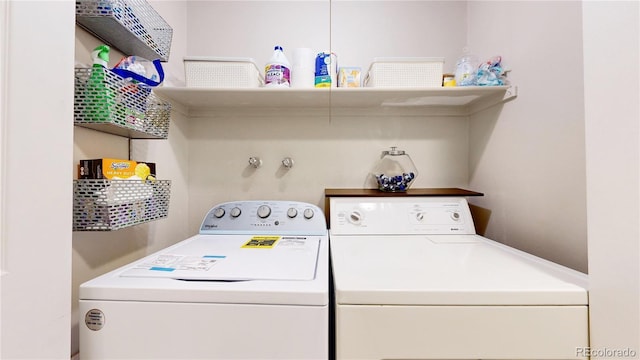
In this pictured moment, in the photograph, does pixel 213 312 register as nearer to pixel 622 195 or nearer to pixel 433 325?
pixel 433 325

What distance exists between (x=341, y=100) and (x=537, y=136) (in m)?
0.84

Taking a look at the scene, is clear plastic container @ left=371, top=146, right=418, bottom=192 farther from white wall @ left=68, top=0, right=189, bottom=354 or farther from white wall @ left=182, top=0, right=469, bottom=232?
white wall @ left=68, top=0, right=189, bottom=354

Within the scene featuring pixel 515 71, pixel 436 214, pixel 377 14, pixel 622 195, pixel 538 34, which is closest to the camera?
pixel 622 195

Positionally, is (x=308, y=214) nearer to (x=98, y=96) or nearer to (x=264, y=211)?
(x=264, y=211)

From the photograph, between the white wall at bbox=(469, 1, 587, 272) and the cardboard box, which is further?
the white wall at bbox=(469, 1, 587, 272)

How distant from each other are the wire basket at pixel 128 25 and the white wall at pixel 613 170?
1.26m

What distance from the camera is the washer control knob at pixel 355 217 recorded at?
1290 millimetres

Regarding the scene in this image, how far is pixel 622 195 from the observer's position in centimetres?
59

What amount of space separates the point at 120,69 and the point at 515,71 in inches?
60.0

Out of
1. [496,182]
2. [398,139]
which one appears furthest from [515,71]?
[398,139]

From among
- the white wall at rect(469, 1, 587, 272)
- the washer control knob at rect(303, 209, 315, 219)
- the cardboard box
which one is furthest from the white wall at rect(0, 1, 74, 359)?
the white wall at rect(469, 1, 587, 272)

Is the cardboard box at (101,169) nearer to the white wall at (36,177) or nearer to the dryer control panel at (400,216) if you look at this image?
the white wall at (36,177)

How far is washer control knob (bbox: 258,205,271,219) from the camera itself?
132 centimetres

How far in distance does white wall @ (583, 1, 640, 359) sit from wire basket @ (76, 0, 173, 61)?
1.26m
